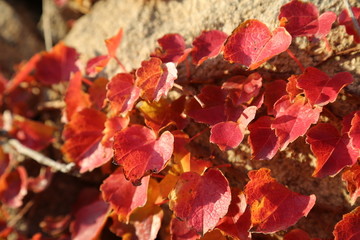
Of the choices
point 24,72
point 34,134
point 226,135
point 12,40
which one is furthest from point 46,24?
point 226,135

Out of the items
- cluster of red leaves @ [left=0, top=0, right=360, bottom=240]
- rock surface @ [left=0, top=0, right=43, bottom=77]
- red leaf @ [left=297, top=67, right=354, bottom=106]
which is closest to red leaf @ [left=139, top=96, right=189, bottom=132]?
cluster of red leaves @ [left=0, top=0, right=360, bottom=240]

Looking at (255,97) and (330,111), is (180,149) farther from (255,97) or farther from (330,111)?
(330,111)

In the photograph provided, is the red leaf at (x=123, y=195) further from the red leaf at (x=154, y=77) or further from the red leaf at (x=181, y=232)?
the red leaf at (x=154, y=77)

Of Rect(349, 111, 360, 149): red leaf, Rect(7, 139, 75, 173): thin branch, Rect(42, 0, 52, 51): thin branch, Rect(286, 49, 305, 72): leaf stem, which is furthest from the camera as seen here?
Rect(42, 0, 52, 51): thin branch

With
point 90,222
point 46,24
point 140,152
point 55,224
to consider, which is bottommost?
point 55,224

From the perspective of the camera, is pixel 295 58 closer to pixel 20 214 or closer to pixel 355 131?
pixel 355 131

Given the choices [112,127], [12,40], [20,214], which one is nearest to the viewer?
[112,127]

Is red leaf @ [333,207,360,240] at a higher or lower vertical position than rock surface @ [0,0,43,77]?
lower

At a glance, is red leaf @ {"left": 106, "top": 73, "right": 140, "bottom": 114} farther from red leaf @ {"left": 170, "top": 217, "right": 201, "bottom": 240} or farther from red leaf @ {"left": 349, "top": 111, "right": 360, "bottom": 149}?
red leaf @ {"left": 349, "top": 111, "right": 360, "bottom": 149}
